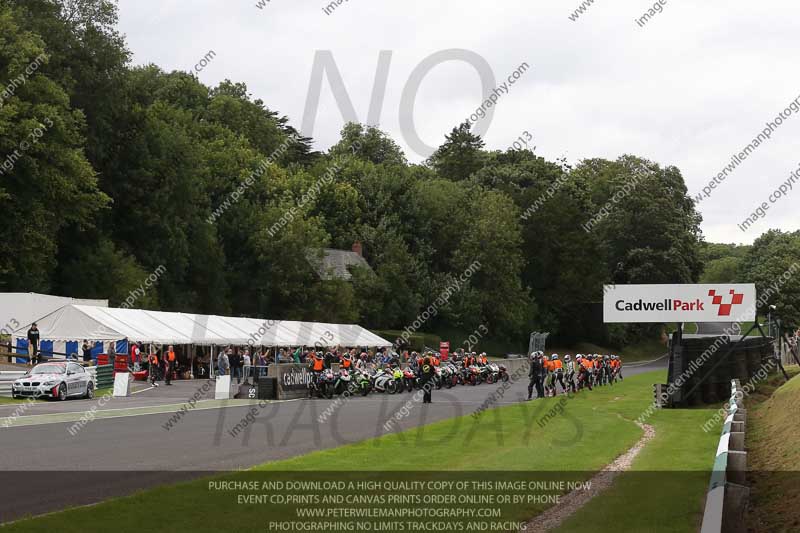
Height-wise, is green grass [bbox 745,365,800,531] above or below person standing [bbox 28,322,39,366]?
below

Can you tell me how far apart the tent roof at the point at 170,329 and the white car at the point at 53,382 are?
7.16m

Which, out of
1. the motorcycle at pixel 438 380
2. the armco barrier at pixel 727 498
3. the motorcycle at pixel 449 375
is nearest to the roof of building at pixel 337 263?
the motorcycle at pixel 449 375

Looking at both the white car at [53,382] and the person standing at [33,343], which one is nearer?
the white car at [53,382]

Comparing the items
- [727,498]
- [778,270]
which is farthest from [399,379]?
[778,270]

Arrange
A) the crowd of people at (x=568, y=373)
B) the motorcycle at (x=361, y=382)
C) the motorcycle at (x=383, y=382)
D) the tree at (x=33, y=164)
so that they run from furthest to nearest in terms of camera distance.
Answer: the tree at (x=33, y=164)
the motorcycle at (x=383, y=382)
the motorcycle at (x=361, y=382)
the crowd of people at (x=568, y=373)

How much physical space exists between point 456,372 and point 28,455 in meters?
33.7

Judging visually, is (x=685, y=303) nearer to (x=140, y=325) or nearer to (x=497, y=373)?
(x=497, y=373)

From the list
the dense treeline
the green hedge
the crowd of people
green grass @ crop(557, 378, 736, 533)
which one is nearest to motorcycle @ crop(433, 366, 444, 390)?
the crowd of people

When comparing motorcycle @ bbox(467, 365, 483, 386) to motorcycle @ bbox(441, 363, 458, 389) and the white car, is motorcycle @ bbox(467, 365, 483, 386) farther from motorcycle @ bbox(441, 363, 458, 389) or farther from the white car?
the white car

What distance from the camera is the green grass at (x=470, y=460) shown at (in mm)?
10992

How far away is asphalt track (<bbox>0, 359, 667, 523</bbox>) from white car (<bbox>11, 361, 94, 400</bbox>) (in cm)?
71

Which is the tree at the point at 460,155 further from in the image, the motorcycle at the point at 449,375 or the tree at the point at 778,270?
the motorcycle at the point at 449,375

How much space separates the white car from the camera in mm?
33375

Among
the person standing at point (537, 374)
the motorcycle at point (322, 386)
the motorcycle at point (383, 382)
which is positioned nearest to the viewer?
the person standing at point (537, 374)
